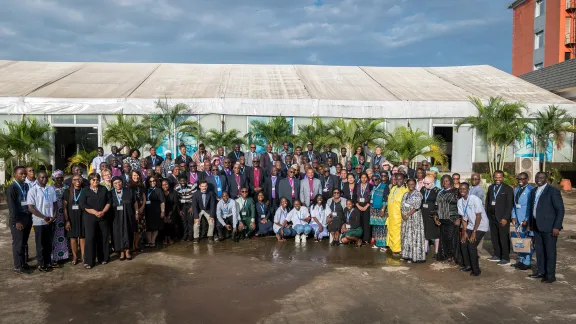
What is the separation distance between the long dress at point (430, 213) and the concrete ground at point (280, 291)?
51 centimetres

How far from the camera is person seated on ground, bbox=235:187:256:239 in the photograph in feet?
29.8

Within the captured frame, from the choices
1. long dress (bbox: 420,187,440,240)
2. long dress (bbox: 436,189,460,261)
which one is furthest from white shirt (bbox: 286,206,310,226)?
long dress (bbox: 436,189,460,261)

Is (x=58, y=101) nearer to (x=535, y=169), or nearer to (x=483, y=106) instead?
(x=483, y=106)

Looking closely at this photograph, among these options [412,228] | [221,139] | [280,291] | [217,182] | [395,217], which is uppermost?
[221,139]

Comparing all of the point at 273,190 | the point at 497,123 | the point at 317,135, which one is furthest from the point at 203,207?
the point at 497,123

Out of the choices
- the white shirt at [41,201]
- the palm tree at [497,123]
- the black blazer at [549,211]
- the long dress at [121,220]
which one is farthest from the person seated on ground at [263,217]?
the palm tree at [497,123]

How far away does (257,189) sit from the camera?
972cm

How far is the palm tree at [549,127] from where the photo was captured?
1506 centimetres

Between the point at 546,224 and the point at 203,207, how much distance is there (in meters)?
5.95

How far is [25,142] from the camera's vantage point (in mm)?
13102

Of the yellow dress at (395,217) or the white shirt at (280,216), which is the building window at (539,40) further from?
the white shirt at (280,216)

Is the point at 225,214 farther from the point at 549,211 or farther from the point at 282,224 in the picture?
the point at 549,211

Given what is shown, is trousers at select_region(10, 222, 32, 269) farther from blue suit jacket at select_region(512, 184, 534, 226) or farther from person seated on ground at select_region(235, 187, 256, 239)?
blue suit jacket at select_region(512, 184, 534, 226)

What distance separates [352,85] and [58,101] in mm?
10469
